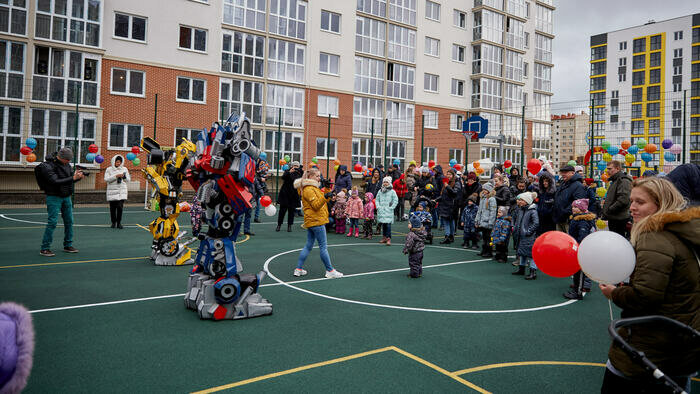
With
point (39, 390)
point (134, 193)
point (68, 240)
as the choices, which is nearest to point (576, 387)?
point (39, 390)

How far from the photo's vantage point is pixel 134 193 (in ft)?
76.4

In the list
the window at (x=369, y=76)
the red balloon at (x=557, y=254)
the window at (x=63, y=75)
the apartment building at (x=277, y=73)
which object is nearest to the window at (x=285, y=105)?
the apartment building at (x=277, y=73)

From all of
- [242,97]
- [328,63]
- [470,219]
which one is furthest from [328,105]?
[470,219]

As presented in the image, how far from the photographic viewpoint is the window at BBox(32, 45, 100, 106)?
2270 centimetres

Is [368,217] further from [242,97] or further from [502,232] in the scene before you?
[242,97]

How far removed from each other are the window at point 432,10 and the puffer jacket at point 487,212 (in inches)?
1169

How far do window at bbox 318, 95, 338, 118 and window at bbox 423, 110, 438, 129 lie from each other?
8.56 metres

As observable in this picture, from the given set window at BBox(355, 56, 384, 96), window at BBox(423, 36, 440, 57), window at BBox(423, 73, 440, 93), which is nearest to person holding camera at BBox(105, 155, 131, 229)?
window at BBox(355, 56, 384, 96)

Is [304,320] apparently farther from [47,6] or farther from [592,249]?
[47,6]

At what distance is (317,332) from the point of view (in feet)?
18.2

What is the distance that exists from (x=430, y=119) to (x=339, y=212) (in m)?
25.0

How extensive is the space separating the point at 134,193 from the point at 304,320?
2029 centimetres

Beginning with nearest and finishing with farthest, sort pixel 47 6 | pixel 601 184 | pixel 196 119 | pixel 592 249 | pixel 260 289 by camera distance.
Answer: pixel 592 249 < pixel 260 289 < pixel 601 184 < pixel 47 6 < pixel 196 119

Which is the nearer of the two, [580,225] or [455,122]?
[580,225]
